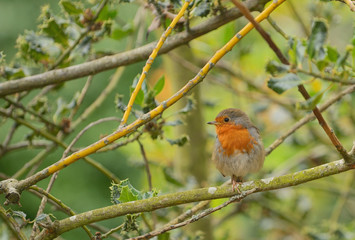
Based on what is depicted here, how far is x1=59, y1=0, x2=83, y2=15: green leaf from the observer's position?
2156 mm

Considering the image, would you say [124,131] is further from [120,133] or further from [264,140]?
[264,140]

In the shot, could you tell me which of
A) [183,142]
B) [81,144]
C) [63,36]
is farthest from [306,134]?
[81,144]

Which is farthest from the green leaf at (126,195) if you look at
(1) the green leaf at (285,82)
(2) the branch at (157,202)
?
(1) the green leaf at (285,82)

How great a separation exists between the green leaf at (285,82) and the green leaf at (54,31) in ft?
3.92

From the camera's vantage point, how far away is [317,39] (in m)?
1.33

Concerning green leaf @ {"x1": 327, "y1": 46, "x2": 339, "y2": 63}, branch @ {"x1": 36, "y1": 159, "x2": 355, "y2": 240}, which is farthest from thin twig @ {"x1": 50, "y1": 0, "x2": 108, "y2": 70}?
green leaf @ {"x1": 327, "y1": 46, "x2": 339, "y2": 63}

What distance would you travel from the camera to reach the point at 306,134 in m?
3.97

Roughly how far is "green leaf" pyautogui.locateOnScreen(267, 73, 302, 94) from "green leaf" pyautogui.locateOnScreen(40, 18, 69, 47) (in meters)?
1.19

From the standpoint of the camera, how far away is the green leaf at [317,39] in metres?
1.32

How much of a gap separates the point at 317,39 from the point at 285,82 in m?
0.14

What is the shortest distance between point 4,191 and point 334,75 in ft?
3.05

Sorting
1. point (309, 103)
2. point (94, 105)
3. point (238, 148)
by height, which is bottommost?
point (309, 103)

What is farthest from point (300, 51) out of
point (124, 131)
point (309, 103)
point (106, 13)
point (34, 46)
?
point (34, 46)

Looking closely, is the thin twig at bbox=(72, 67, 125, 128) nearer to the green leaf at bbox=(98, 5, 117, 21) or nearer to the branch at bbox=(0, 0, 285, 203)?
the green leaf at bbox=(98, 5, 117, 21)
